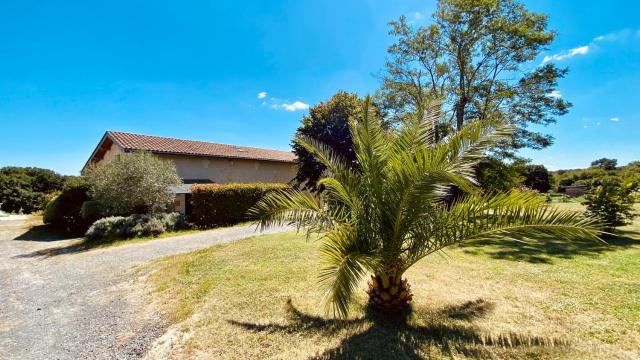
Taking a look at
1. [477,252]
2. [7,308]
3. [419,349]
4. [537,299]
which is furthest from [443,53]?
[7,308]

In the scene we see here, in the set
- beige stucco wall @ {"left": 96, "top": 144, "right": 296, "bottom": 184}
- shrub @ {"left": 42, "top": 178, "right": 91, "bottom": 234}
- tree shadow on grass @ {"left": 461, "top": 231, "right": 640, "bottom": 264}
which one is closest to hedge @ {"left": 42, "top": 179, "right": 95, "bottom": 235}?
shrub @ {"left": 42, "top": 178, "right": 91, "bottom": 234}

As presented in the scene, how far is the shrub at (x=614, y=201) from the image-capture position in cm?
1098

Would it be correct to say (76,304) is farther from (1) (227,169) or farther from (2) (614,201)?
(1) (227,169)

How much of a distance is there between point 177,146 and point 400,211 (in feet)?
72.0

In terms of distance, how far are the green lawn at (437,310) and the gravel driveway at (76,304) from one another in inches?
24.1

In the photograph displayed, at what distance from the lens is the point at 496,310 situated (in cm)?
485

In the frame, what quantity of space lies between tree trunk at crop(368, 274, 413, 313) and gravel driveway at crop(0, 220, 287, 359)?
146 inches

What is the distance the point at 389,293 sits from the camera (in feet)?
15.5

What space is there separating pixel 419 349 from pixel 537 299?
2.99 metres

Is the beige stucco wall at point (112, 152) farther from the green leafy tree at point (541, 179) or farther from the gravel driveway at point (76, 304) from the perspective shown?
the green leafy tree at point (541, 179)

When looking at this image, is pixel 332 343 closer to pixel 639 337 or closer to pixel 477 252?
pixel 639 337

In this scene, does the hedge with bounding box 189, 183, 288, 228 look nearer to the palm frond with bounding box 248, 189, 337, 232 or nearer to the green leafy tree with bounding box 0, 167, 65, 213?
the palm frond with bounding box 248, 189, 337, 232

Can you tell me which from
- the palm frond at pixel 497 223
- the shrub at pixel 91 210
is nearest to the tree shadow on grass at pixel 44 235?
the shrub at pixel 91 210

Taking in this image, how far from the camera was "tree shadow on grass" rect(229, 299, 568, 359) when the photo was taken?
3.70m
